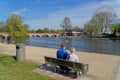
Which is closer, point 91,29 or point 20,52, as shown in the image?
point 20,52

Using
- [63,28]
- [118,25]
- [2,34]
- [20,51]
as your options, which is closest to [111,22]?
[118,25]

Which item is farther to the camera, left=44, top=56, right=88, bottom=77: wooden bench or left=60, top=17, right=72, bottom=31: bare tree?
left=60, top=17, right=72, bottom=31: bare tree

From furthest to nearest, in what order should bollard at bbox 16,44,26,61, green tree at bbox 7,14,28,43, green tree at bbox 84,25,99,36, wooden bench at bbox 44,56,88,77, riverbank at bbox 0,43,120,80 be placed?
green tree at bbox 84,25,99,36
green tree at bbox 7,14,28,43
bollard at bbox 16,44,26,61
riverbank at bbox 0,43,120,80
wooden bench at bbox 44,56,88,77

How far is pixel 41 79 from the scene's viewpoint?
8.63m

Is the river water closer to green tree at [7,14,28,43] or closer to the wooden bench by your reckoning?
green tree at [7,14,28,43]

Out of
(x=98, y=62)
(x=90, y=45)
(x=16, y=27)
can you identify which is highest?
(x=16, y=27)

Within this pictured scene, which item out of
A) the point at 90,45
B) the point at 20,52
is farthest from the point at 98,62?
the point at 90,45

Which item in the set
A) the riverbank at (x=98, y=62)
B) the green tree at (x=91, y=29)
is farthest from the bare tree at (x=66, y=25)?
the riverbank at (x=98, y=62)

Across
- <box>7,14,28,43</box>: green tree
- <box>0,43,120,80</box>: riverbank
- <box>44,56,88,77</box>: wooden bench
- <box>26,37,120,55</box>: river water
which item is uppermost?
<box>7,14,28,43</box>: green tree

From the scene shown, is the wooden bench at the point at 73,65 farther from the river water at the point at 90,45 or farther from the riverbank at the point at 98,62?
the river water at the point at 90,45

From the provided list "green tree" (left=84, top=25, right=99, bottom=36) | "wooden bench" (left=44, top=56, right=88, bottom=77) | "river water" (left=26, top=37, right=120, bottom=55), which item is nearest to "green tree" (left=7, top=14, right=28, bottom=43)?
"river water" (left=26, top=37, right=120, bottom=55)

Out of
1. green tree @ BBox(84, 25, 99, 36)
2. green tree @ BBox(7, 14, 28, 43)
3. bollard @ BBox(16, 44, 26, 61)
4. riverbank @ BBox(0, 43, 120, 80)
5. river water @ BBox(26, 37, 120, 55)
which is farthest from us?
green tree @ BBox(84, 25, 99, 36)

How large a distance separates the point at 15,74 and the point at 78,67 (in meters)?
2.88

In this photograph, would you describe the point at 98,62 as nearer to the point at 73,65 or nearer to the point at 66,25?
the point at 73,65
